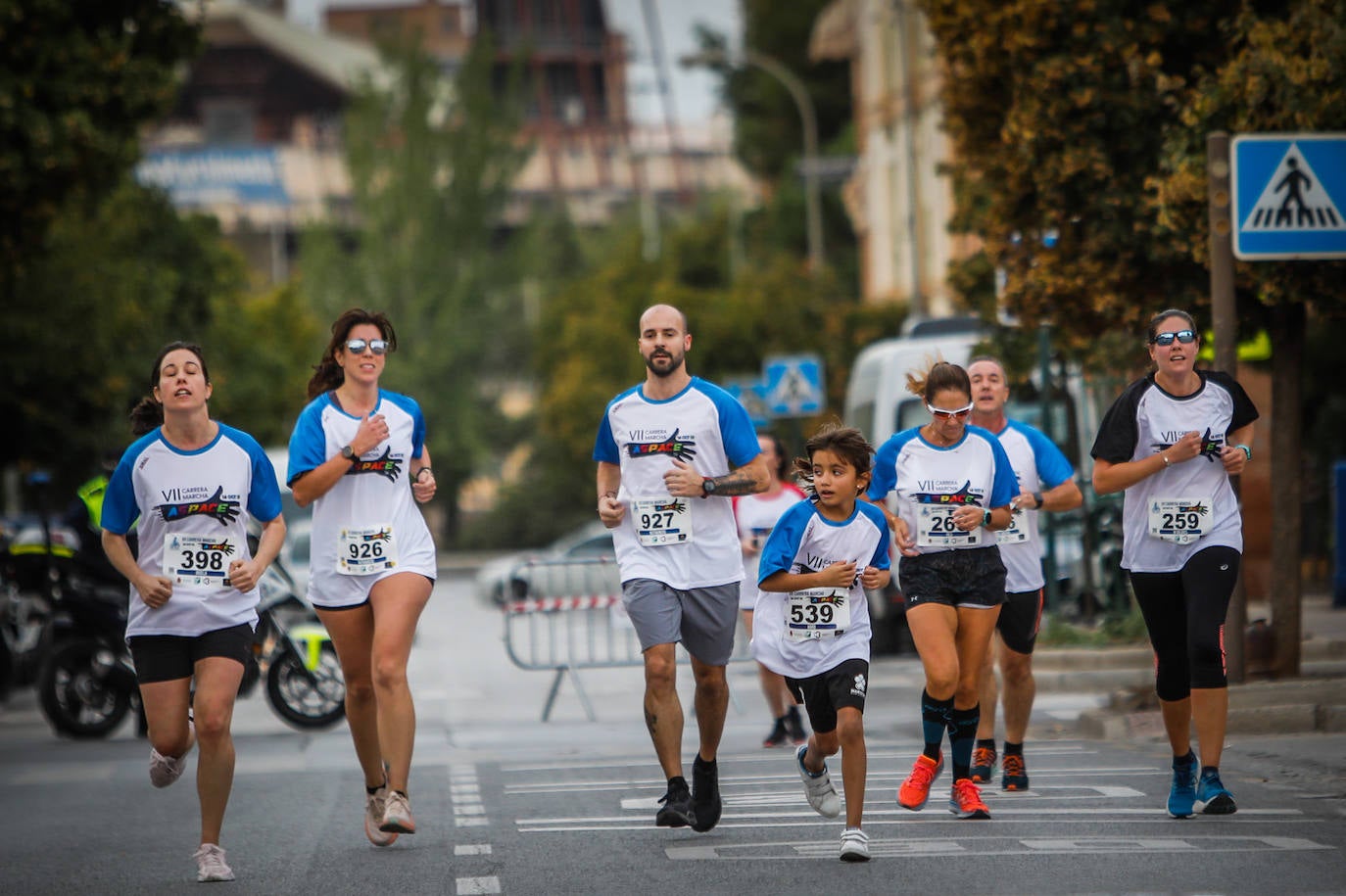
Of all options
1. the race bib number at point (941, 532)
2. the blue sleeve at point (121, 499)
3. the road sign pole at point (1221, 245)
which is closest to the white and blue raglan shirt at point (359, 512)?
the blue sleeve at point (121, 499)

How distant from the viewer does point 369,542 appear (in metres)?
8.74

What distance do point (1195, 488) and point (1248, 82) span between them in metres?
4.63

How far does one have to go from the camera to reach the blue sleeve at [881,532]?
8773 mm

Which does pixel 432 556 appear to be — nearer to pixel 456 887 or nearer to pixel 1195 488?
pixel 456 887

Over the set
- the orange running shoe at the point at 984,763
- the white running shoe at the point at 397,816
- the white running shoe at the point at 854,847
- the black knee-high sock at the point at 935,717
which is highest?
the black knee-high sock at the point at 935,717

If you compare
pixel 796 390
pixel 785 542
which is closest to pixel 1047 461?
pixel 785 542

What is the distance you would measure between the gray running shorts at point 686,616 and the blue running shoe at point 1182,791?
193 centimetres

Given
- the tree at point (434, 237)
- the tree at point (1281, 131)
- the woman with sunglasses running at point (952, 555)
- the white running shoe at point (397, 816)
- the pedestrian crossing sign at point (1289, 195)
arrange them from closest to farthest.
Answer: the white running shoe at point (397, 816)
the woman with sunglasses running at point (952, 555)
the pedestrian crossing sign at point (1289, 195)
the tree at point (1281, 131)
the tree at point (434, 237)

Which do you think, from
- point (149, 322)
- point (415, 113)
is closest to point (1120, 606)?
point (149, 322)

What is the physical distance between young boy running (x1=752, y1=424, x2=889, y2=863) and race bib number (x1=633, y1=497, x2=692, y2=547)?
0.51 m

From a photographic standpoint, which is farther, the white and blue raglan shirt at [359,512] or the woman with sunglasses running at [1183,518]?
the woman with sunglasses running at [1183,518]

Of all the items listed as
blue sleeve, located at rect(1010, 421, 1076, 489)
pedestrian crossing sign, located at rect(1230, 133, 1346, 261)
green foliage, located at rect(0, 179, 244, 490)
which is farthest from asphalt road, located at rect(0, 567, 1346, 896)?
green foliage, located at rect(0, 179, 244, 490)

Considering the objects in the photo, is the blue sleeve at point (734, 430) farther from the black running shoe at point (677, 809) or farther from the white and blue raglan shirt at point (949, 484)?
the black running shoe at point (677, 809)

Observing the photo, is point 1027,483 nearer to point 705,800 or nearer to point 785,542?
point 785,542
